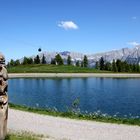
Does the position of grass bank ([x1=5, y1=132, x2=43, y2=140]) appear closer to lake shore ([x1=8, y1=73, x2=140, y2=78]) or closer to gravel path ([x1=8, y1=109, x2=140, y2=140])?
gravel path ([x1=8, y1=109, x2=140, y2=140])

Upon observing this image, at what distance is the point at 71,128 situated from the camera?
19.1 meters

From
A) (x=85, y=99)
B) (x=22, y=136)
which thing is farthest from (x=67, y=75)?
(x=22, y=136)

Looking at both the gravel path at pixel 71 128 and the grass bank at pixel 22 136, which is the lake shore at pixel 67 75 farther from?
the grass bank at pixel 22 136

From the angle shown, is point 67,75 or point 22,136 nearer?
point 22,136

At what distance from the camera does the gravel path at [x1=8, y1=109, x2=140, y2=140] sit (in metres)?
17.2

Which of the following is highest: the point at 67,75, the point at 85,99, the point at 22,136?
the point at 22,136

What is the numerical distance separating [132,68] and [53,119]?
17773 cm

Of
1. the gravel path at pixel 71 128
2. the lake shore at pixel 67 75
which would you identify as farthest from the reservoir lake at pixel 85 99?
the lake shore at pixel 67 75

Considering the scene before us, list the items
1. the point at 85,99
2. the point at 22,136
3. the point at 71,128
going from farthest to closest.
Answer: the point at 85,99 → the point at 71,128 → the point at 22,136

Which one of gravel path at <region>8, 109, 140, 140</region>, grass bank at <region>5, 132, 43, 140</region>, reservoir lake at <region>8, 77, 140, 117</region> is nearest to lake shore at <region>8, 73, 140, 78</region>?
reservoir lake at <region>8, 77, 140, 117</region>

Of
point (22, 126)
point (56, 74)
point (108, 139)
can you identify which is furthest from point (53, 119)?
point (56, 74)

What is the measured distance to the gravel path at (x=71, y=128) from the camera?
17156 mm

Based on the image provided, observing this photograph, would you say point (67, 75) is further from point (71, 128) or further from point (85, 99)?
point (71, 128)

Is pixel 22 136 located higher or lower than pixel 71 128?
higher
